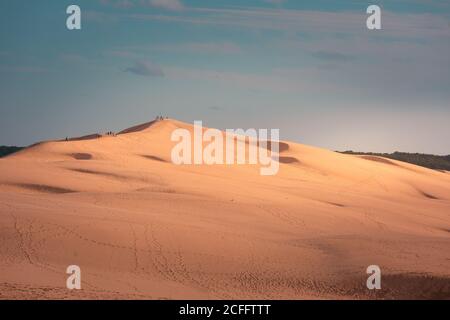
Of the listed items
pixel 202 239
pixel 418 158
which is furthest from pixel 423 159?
pixel 202 239

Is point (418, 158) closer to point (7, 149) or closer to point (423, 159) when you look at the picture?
point (423, 159)

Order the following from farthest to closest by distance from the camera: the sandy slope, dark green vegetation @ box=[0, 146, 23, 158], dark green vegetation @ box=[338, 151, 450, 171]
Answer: dark green vegetation @ box=[0, 146, 23, 158] → dark green vegetation @ box=[338, 151, 450, 171] → the sandy slope

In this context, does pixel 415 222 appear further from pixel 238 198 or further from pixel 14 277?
pixel 14 277

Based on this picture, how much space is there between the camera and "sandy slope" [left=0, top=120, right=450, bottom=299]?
1192 centimetres

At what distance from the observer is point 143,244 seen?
46.8ft

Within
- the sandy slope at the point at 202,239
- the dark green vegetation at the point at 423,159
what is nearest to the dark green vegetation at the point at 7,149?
the dark green vegetation at the point at 423,159

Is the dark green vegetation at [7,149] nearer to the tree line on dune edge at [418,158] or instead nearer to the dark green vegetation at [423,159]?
the tree line on dune edge at [418,158]

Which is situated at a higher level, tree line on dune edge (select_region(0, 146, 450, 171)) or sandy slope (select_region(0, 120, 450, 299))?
tree line on dune edge (select_region(0, 146, 450, 171))

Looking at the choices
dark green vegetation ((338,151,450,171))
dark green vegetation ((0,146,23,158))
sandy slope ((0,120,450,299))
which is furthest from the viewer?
dark green vegetation ((0,146,23,158))

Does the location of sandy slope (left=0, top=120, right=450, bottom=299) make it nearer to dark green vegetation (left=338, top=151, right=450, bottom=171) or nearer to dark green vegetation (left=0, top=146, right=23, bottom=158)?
dark green vegetation (left=338, top=151, right=450, bottom=171)

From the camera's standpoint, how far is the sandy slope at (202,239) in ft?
39.1

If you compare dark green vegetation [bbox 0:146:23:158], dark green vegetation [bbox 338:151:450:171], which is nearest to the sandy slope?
dark green vegetation [bbox 338:151:450:171]

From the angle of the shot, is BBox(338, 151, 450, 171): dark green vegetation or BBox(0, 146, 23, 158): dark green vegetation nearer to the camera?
BBox(338, 151, 450, 171): dark green vegetation

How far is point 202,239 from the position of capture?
15.0 metres
